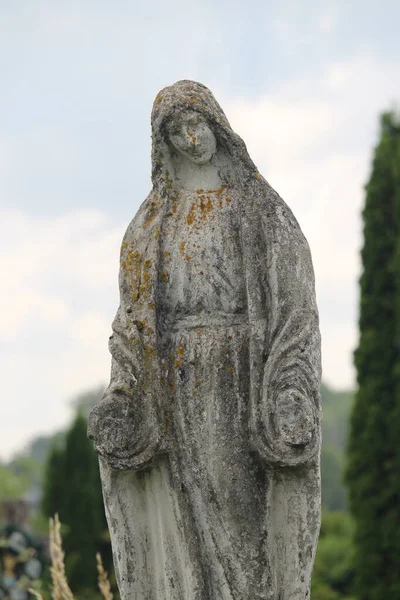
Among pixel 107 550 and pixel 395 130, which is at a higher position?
pixel 395 130

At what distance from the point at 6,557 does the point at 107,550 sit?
11.2 metres

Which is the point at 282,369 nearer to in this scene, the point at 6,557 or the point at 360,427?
the point at 6,557

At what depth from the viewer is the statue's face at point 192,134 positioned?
5.51 meters

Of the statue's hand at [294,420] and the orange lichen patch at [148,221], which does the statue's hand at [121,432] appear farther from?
the orange lichen patch at [148,221]

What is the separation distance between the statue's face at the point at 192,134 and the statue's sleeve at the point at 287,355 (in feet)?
1.59

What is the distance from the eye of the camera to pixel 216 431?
17.3ft

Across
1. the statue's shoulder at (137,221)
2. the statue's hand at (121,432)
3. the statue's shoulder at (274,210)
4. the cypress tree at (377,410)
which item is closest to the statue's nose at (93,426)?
the statue's hand at (121,432)

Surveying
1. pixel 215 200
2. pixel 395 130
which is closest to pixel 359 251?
pixel 395 130

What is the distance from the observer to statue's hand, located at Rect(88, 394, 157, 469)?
512 cm

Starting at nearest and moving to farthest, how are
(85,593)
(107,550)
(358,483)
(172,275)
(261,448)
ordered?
(261,448) < (172,275) < (358,483) < (85,593) < (107,550)

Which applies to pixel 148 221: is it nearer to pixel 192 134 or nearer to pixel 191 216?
pixel 191 216

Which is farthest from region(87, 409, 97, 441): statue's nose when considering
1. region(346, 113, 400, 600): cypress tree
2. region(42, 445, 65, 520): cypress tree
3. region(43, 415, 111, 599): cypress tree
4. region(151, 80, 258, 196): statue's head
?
region(42, 445, 65, 520): cypress tree

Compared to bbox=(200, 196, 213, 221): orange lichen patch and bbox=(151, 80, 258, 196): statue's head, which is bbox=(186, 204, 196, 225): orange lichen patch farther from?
bbox=(151, 80, 258, 196): statue's head

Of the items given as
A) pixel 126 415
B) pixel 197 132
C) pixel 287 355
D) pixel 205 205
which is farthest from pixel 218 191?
pixel 126 415
